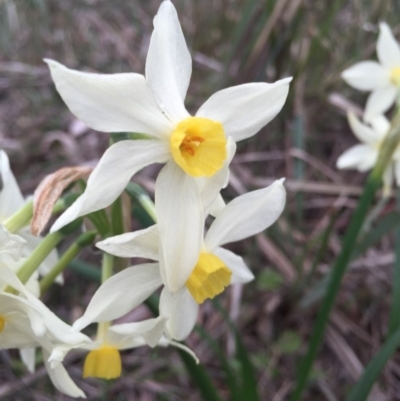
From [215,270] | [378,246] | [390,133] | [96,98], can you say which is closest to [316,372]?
[378,246]

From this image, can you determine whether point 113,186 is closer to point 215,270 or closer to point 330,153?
point 215,270

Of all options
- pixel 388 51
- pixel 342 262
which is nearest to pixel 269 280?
pixel 342 262

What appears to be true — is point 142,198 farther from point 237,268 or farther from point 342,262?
point 342,262

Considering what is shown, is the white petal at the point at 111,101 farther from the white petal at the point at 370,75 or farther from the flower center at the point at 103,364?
the white petal at the point at 370,75

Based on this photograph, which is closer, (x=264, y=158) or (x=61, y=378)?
(x=61, y=378)

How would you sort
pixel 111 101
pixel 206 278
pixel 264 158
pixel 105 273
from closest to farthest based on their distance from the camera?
pixel 111 101
pixel 206 278
pixel 105 273
pixel 264 158

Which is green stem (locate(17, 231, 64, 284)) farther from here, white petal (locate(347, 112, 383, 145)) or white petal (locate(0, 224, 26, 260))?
white petal (locate(347, 112, 383, 145))

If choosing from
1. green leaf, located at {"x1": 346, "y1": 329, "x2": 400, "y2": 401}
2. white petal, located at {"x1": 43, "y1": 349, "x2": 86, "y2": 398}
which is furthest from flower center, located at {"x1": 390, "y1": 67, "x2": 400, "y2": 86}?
white petal, located at {"x1": 43, "y1": 349, "x2": 86, "y2": 398}
